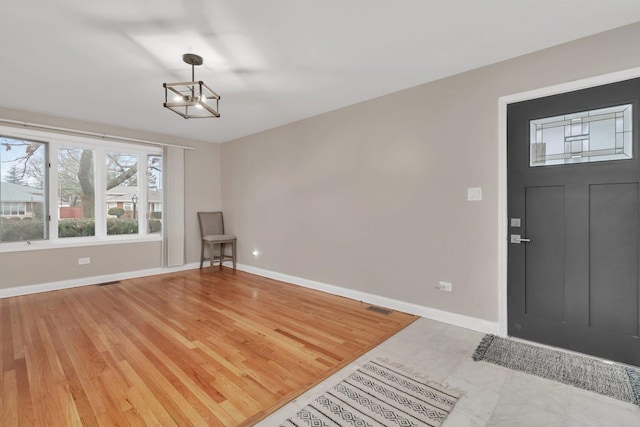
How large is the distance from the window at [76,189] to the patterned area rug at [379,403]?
182 inches

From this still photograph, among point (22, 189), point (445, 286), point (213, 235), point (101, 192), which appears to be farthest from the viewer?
point (213, 235)

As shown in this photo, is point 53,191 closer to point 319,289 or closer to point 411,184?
point 319,289

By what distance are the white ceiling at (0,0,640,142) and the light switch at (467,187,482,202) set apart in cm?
119

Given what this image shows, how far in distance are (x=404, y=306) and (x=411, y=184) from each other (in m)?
1.41

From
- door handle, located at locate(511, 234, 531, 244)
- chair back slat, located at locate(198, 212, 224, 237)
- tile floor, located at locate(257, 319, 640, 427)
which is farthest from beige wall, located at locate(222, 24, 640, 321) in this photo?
chair back slat, located at locate(198, 212, 224, 237)

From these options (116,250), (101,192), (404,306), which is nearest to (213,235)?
(116,250)

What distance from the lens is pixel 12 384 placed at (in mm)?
1967

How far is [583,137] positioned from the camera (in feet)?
7.68

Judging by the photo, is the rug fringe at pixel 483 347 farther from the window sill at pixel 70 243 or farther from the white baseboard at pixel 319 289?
the window sill at pixel 70 243

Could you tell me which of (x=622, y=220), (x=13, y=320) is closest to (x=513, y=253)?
(x=622, y=220)

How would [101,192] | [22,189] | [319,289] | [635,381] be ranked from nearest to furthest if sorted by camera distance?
[635,381]
[22,189]
[319,289]
[101,192]

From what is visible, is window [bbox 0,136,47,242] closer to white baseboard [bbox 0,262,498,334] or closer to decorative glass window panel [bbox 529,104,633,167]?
white baseboard [bbox 0,262,498,334]

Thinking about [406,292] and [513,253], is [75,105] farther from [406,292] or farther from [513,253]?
[513,253]

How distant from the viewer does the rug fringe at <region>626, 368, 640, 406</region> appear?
1825 mm
